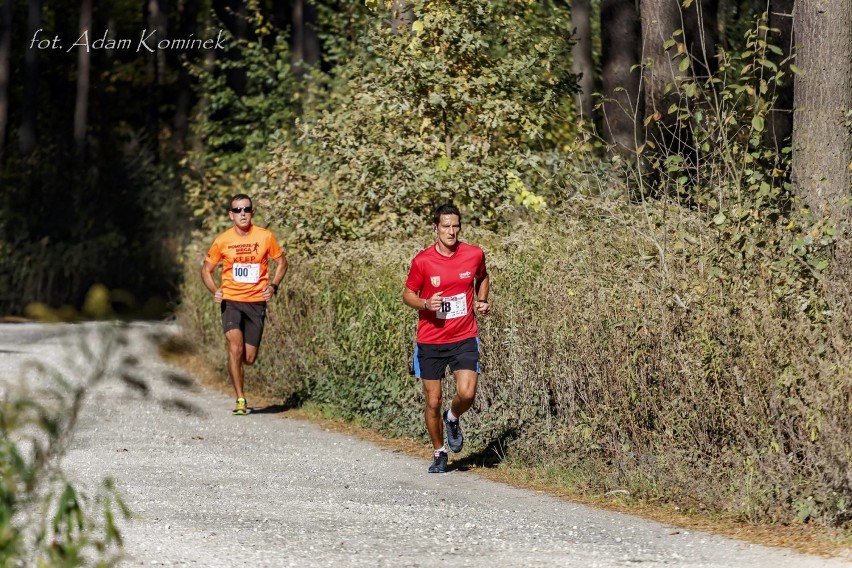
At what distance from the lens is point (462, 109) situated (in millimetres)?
18469

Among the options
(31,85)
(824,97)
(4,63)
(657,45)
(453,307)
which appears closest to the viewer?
(824,97)

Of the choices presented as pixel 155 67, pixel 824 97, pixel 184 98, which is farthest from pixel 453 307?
pixel 155 67

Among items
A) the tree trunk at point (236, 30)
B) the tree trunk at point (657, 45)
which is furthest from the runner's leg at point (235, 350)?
the tree trunk at point (236, 30)

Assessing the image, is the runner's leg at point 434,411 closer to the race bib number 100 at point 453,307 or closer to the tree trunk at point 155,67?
the race bib number 100 at point 453,307

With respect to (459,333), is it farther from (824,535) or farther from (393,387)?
(824,535)

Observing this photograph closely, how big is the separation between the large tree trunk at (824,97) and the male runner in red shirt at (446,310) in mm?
2451

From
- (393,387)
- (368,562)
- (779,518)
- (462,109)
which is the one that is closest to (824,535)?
(779,518)

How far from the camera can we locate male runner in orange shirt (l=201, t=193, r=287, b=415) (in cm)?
1589

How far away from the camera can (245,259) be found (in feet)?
52.2

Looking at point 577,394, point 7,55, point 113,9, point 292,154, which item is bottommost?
point 577,394

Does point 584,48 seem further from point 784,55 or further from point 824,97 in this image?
point 824,97

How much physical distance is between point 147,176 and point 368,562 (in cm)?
3216

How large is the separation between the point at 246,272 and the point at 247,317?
0.50 metres

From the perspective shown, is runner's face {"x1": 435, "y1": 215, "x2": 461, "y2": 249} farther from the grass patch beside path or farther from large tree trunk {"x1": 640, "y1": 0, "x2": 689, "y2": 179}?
large tree trunk {"x1": 640, "y1": 0, "x2": 689, "y2": 179}
